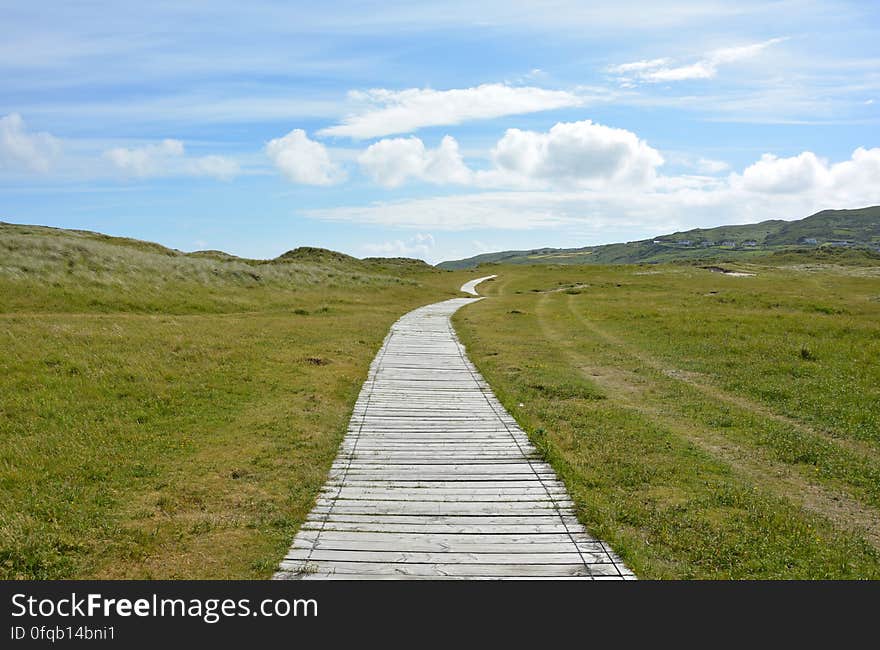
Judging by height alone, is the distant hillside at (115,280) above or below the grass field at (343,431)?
above

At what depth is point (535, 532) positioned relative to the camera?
338 inches

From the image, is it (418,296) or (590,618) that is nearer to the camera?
(590,618)

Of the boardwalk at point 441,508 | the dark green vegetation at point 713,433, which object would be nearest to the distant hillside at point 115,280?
the dark green vegetation at point 713,433

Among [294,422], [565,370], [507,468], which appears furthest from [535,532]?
[565,370]

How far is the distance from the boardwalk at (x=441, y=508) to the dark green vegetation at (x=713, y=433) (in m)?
0.56

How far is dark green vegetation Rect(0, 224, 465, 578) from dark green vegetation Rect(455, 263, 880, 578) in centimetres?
508

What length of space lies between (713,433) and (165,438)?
13013 mm

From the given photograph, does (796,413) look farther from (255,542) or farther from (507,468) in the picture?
Answer: (255,542)

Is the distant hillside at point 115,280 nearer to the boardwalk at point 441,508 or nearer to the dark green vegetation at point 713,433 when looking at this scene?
the dark green vegetation at point 713,433

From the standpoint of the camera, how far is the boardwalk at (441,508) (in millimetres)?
7520

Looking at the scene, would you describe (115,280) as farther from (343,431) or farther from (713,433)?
(713,433)

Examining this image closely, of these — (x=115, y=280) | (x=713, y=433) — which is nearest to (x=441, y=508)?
(x=713, y=433)

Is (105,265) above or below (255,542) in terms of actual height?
above

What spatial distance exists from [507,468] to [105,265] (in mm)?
42591
